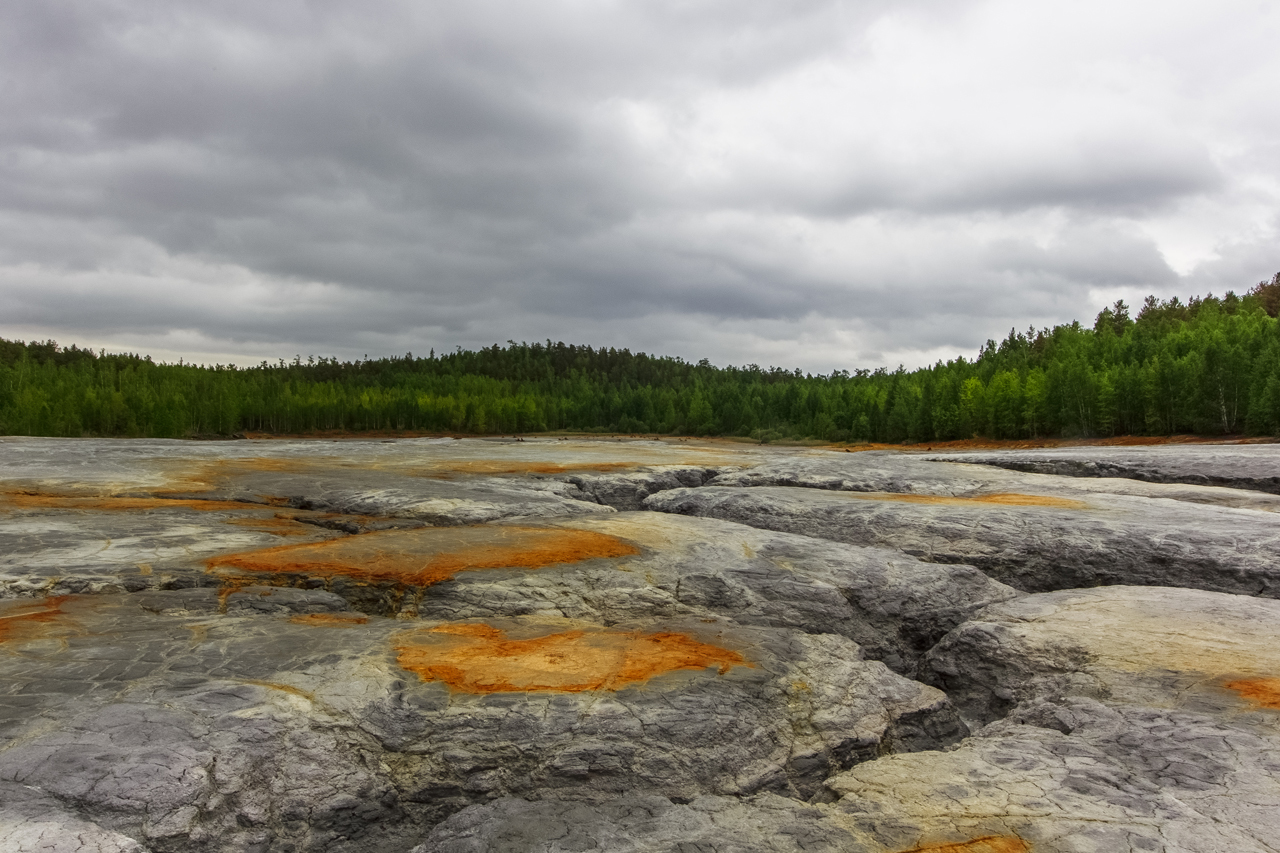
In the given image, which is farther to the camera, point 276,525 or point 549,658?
point 276,525

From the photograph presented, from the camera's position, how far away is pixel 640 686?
17.4ft

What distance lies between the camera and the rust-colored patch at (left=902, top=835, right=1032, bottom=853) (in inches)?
138

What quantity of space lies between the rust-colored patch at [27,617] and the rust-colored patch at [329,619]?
2.03 m

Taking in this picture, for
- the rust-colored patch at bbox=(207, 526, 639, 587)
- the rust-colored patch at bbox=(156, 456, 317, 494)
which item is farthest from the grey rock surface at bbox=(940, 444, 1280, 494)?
the rust-colored patch at bbox=(156, 456, 317, 494)

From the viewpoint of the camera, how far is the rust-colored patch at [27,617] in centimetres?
598

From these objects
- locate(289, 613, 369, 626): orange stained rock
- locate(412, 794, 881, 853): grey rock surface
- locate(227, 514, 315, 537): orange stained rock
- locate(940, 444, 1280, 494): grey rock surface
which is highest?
locate(940, 444, 1280, 494): grey rock surface

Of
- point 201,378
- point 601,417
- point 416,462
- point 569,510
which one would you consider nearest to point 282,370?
point 201,378

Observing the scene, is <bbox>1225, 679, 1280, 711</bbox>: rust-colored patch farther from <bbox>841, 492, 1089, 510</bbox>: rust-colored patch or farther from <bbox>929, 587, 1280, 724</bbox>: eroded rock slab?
<bbox>841, 492, 1089, 510</bbox>: rust-colored patch

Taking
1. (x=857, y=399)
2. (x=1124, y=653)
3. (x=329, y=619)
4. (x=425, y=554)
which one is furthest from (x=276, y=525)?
(x=857, y=399)

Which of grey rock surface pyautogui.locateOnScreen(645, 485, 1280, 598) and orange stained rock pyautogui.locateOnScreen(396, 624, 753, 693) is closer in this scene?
orange stained rock pyautogui.locateOnScreen(396, 624, 753, 693)

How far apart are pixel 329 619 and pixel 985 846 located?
597 cm

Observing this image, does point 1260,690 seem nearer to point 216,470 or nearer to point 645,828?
point 645,828

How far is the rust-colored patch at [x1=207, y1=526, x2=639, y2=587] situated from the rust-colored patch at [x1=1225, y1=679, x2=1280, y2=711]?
634cm

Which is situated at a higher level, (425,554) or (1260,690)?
(425,554)
